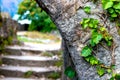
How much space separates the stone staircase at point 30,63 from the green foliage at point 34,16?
483cm

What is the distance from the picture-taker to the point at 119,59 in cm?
404

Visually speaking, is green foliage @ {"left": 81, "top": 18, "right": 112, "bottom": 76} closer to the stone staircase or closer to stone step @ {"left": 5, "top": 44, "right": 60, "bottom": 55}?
the stone staircase

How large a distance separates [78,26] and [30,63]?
4.90 metres

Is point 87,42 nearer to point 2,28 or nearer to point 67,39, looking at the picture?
point 67,39

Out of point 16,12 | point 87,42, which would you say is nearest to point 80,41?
point 87,42

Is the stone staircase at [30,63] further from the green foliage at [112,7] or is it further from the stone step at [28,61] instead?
the green foliage at [112,7]

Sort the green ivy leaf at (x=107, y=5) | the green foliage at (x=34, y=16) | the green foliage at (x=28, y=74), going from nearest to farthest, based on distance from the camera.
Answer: the green ivy leaf at (x=107, y=5)
the green foliage at (x=28, y=74)
the green foliage at (x=34, y=16)

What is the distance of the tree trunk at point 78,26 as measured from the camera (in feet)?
13.0

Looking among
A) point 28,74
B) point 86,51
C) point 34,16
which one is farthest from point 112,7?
point 34,16

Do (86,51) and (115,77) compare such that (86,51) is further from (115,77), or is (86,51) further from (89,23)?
(115,77)

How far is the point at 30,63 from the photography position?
8734mm

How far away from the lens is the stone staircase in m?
8.23

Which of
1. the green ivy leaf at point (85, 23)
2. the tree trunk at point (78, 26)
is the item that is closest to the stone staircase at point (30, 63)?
the tree trunk at point (78, 26)

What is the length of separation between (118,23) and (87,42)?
0.42m
